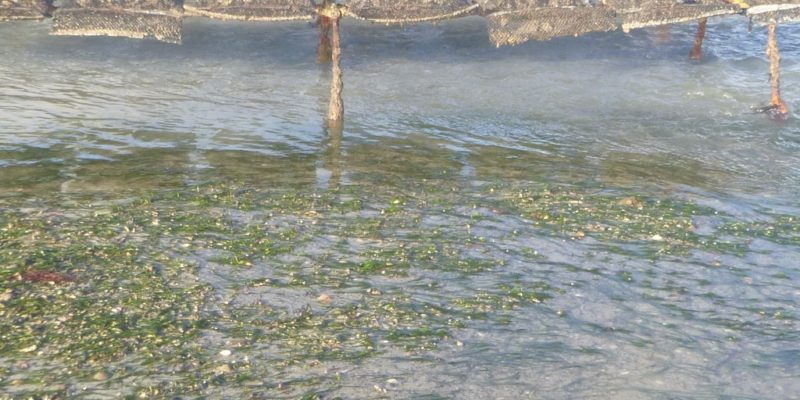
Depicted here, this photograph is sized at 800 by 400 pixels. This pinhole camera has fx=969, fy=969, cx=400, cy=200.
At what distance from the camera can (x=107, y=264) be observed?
8125mm

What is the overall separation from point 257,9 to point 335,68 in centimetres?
135

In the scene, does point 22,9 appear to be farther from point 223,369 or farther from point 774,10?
point 774,10

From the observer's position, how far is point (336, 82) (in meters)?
13.6

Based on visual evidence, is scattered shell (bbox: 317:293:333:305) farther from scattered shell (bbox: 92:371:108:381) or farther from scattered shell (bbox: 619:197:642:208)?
scattered shell (bbox: 619:197:642:208)

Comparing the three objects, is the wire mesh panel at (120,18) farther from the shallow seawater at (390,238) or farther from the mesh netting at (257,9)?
the shallow seawater at (390,238)

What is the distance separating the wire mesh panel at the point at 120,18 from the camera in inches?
497

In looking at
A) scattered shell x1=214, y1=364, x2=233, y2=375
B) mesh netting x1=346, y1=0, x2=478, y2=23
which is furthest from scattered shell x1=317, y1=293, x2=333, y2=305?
mesh netting x1=346, y1=0, x2=478, y2=23

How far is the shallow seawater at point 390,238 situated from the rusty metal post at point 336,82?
243 millimetres

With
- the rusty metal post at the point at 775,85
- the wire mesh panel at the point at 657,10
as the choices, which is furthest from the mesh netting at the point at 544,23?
the rusty metal post at the point at 775,85

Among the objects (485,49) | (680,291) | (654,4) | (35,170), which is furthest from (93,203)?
(485,49)

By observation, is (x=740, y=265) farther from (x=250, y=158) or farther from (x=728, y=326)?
(x=250, y=158)

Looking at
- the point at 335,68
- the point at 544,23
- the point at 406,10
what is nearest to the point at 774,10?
the point at 544,23

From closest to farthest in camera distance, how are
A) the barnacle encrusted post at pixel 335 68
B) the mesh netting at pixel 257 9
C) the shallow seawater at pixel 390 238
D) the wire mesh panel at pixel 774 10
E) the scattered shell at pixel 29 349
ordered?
the scattered shell at pixel 29 349 < the shallow seawater at pixel 390 238 < the mesh netting at pixel 257 9 < the barnacle encrusted post at pixel 335 68 < the wire mesh panel at pixel 774 10

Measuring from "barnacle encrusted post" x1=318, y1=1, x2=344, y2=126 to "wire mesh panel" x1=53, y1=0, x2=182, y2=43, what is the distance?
1.99m
